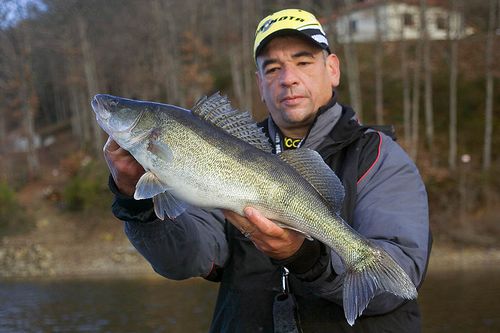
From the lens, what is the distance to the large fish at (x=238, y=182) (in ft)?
9.37

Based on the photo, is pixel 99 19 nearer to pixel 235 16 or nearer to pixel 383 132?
pixel 235 16

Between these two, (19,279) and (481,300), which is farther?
(19,279)

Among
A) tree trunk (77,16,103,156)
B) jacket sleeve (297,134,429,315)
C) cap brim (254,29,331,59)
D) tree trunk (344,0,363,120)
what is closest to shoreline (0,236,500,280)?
tree trunk (77,16,103,156)

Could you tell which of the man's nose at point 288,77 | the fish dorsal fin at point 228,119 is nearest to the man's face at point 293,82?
the man's nose at point 288,77

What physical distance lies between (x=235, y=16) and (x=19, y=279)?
22.3 meters

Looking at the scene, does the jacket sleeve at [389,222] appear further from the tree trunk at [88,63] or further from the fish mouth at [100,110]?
the tree trunk at [88,63]

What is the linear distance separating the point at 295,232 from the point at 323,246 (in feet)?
0.64

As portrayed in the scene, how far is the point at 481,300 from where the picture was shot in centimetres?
1686

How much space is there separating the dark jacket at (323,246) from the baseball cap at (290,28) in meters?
0.42

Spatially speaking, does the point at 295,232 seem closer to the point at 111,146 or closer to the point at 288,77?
the point at 111,146

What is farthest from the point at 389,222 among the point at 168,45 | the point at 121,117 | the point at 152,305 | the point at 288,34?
the point at 168,45

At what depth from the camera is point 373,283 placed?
2895 mm

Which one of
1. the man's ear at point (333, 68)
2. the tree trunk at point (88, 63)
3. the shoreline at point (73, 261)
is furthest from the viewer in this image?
the tree trunk at point (88, 63)

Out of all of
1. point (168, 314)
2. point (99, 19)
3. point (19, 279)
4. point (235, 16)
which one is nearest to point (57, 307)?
point (168, 314)
